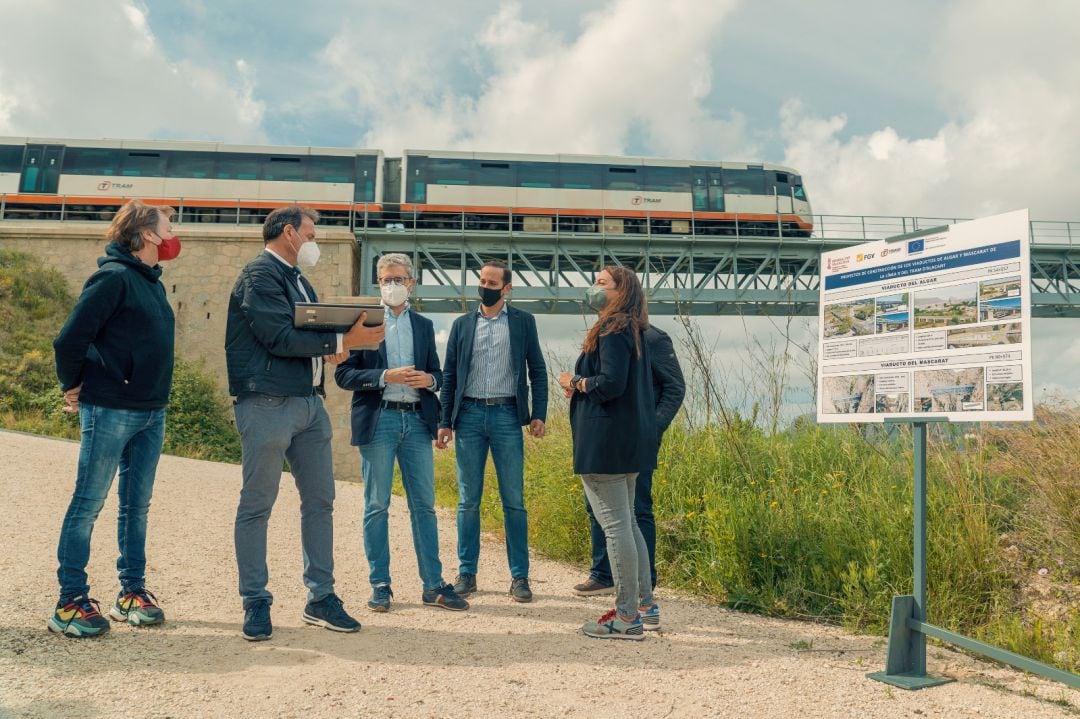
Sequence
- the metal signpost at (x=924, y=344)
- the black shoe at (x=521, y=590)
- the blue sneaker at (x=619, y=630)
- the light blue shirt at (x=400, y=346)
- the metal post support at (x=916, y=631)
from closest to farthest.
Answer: the metal signpost at (x=924, y=344)
the metal post support at (x=916, y=631)
the blue sneaker at (x=619, y=630)
the light blue shirt at (x=400, y=346)
the black shoe at (x=521, y=590)

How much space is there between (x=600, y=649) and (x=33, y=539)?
398cm

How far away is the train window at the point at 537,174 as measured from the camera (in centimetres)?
1977

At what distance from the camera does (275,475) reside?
335 cm

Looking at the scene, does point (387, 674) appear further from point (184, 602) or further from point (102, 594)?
point (102, 594)

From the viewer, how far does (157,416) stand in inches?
140

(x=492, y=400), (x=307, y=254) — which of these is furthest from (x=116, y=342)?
(x=492, y=400)

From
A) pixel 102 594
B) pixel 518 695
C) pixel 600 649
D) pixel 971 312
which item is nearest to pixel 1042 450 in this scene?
pixel 971 312

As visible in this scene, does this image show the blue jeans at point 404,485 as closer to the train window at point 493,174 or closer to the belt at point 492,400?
the belt at point 492,400

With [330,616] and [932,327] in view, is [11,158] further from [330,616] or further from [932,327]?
[932,327]

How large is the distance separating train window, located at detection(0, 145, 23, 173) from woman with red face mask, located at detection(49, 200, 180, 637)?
1976 cm

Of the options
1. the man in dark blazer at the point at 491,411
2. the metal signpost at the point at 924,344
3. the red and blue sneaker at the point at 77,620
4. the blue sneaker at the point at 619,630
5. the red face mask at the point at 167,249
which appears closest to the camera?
the metal signpost at the point at 924,344

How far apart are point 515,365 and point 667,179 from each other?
666 inches

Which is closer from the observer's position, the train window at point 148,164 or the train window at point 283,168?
the train window at point 148,164

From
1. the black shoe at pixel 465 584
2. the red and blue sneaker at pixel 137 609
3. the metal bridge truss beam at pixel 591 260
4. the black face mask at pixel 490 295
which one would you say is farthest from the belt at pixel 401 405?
the metal bridge truss beam at pixel 591 260
